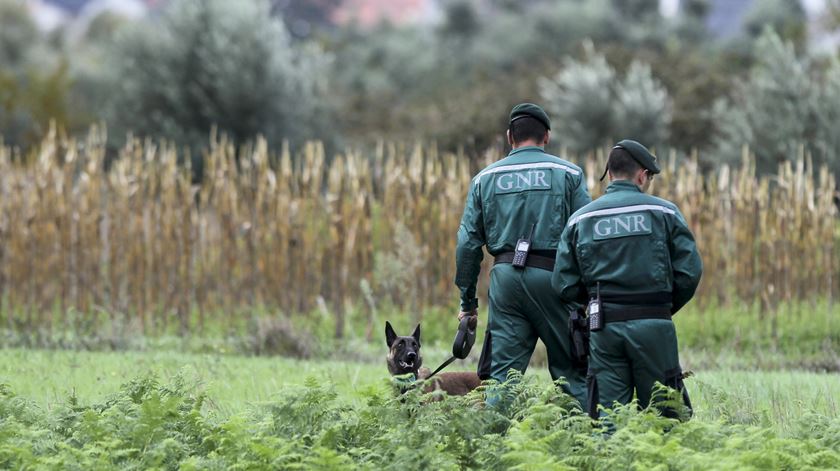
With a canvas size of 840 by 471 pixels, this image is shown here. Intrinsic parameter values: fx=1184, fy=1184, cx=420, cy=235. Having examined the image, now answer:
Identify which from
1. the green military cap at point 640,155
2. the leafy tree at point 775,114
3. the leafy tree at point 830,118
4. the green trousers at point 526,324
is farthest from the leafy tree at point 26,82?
the green military cap at point 640,155

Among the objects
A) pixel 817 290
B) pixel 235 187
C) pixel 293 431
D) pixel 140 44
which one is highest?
pixel 140 44

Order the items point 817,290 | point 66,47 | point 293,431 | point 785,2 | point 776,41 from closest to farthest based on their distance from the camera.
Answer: point 293,431
point 817,290
point 776,41
point 785,2
point 66,47

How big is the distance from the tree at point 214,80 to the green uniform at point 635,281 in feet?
69.8

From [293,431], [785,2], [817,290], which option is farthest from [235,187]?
[785,2]

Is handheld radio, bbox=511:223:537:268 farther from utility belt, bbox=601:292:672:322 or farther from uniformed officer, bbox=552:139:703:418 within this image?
utility belt, bbox=601:292:672:322

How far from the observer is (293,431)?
21.6 feet

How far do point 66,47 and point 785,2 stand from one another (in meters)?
34.0

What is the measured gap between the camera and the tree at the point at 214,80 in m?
27.6

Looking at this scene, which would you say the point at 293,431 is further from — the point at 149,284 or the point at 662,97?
the point at 662,97

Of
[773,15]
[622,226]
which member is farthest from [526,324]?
[773,15]

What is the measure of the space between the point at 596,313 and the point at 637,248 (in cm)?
44

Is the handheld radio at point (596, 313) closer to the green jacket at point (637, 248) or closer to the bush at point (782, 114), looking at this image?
the green jacket at point (637, 248)

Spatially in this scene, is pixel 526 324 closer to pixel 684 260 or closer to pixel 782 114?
pixel 684 260

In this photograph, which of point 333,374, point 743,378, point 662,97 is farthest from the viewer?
point 662,97
